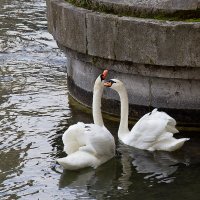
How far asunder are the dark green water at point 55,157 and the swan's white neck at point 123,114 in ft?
0.60

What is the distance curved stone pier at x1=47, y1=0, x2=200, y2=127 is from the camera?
8.57 metres

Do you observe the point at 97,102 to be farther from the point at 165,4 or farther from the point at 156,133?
the point at 165,4

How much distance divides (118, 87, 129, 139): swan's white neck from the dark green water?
0.18 meters

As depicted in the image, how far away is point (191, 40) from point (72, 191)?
220 centimetres

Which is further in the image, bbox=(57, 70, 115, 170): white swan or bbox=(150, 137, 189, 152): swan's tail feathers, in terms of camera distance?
bbox=(150, 137, 189, 152): swan's tail feathers

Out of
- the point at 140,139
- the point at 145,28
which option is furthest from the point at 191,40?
the point at 140,139

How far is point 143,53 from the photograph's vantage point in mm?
8719

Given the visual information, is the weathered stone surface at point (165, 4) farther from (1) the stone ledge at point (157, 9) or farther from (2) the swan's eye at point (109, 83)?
(2) the swan's eye at point (109, 83)

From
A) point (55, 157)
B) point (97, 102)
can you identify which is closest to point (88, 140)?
point (55, 157)

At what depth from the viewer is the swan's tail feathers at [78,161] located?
781cm

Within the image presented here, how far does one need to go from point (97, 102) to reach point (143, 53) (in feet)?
2.44

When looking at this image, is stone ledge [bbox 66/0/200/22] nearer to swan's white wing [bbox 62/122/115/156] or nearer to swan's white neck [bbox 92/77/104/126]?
swan's white neck [bbox 92/77/104/126]

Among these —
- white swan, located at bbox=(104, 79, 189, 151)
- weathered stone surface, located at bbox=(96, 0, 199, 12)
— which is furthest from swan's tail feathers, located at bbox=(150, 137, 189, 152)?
weathered stone surface, located at bbox=(96, 0, 199, 12)

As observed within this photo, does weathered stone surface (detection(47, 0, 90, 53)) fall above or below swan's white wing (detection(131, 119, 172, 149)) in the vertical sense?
above
